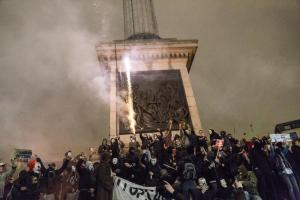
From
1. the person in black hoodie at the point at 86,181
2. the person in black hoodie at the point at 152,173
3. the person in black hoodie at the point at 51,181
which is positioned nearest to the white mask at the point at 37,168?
the person in black hoodie at the point at 51,181

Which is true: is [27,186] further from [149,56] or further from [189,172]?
[149,56]

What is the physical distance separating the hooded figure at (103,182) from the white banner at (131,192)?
0.22 meters

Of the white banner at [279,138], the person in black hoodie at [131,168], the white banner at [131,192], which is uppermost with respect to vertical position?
the white banner at [279,138]

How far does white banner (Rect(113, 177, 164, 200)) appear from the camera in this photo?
8.51m

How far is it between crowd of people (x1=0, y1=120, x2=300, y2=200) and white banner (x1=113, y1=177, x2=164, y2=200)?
0.63 ft

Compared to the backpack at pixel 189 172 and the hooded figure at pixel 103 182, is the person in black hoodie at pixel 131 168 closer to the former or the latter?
the hooded figure at pixel 103 182

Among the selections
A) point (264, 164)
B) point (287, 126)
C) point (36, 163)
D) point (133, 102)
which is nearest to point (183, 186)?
point (264, 164)

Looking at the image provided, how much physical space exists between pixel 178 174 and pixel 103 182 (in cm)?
262

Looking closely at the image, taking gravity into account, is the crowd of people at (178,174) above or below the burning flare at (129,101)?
below

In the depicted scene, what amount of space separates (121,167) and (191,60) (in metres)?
10.7

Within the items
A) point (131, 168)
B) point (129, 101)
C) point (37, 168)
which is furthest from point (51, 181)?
point (129, 101)

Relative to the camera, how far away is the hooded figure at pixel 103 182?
842 centimetres

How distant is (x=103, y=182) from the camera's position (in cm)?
858

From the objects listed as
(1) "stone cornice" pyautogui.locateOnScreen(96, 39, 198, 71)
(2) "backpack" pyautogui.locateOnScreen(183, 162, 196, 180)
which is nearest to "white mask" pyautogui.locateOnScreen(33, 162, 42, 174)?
(2) "backpack" pyautogui.locateOnScreen(183, 162, 196, 180)
